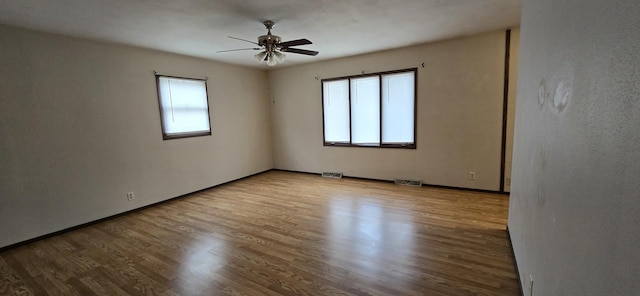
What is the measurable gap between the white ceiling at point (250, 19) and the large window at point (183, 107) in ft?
2.14

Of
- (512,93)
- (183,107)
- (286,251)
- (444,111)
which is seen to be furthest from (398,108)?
(183,107)

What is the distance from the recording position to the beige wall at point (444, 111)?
3.97 m

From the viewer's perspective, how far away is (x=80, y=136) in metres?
3.37

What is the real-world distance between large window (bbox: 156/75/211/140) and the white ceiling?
652 millimetres

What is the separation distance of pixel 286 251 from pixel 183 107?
3.34 metres

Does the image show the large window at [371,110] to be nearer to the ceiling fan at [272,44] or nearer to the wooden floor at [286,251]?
the wooden floor at [286,251]

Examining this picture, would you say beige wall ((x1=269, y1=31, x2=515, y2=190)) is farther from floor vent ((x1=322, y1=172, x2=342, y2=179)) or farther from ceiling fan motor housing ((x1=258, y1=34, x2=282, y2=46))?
ceiling fan motor housing ((x1=258, y1=34, x2=282, y2=46))

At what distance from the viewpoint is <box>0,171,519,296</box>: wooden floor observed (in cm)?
210

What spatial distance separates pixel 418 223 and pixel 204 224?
268 centimetres

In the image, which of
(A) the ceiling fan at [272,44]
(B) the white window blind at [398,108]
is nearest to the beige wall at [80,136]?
(A) the ceiling fan at [272,44]

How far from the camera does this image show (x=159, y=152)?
4.24 metres

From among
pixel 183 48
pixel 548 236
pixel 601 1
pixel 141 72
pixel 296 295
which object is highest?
pixel 183 48

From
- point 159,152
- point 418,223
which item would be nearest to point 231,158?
point 159,152

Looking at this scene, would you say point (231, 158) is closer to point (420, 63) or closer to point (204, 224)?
point (204, 224)
